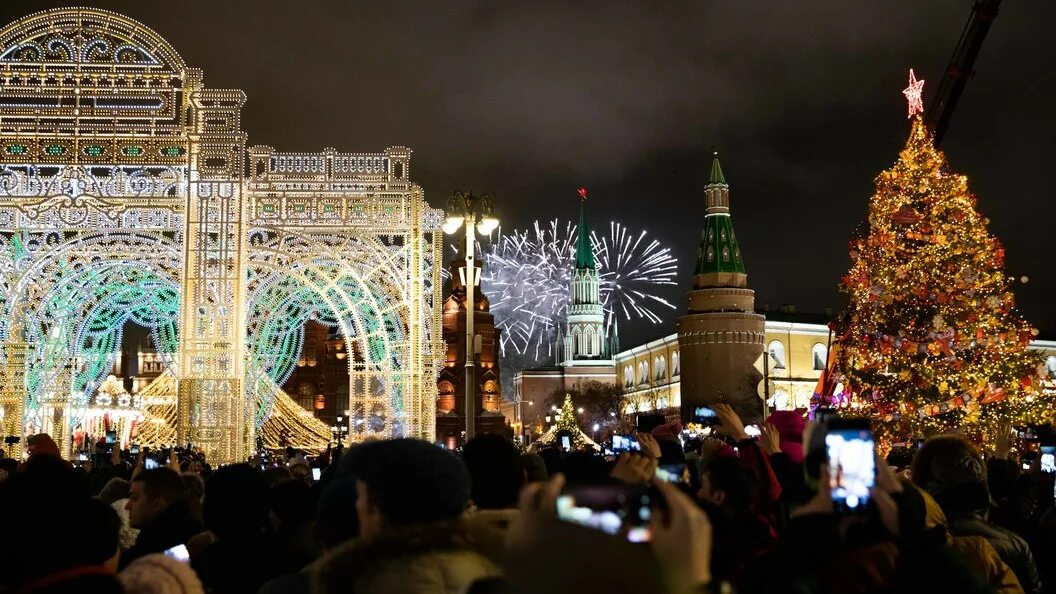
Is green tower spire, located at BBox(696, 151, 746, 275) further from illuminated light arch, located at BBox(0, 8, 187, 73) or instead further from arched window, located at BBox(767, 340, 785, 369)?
illuminated light arch, located at BBox(0, 8, 187, 73)

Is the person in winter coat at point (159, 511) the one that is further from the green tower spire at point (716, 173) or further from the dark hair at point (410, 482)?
the green tower spire at point (716, 173)

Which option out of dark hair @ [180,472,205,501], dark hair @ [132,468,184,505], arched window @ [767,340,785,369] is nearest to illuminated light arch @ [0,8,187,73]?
dark hair @ [180,472,205,501]

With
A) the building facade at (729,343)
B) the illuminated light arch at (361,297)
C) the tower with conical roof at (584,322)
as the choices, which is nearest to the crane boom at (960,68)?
the illuminated light arch at (361,297)

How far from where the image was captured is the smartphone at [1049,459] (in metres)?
11.7

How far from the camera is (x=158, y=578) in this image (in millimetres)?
3697

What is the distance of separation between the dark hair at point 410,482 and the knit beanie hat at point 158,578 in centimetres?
72

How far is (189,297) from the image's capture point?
27797mm

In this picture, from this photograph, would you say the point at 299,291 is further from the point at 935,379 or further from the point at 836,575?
the point at 836,575

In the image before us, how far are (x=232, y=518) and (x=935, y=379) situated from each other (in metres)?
23.5

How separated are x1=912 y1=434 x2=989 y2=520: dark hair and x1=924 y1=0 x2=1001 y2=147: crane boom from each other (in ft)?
91.2

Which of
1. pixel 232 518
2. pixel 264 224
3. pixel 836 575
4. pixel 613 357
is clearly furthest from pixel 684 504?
pixel 613 357

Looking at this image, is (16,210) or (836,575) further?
(16,210)

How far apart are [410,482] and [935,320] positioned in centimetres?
2445

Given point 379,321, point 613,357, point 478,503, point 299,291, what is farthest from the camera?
point 613,357
